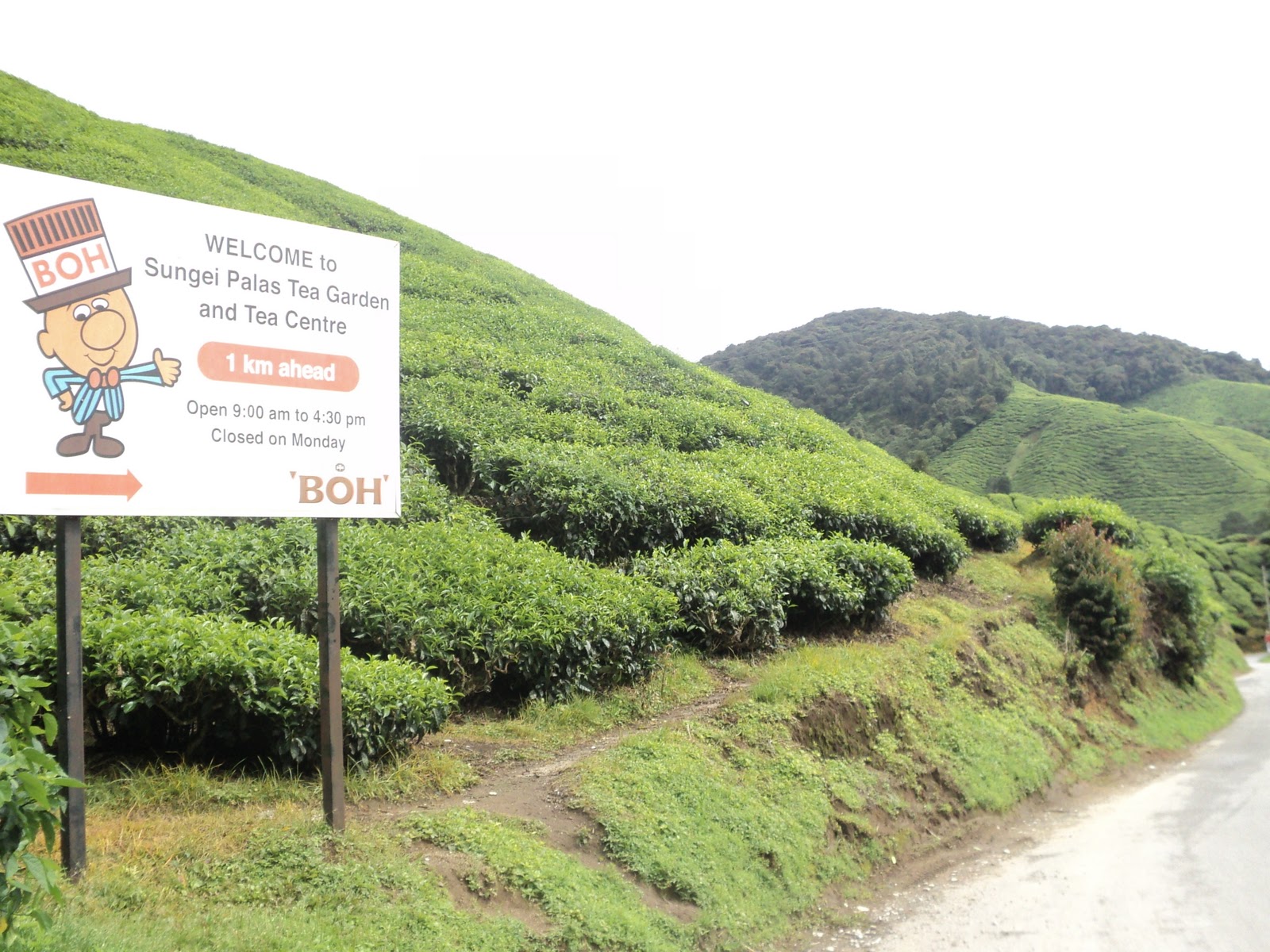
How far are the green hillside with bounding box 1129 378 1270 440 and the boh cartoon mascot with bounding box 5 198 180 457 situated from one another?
3499 inches

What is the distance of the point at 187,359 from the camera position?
4.48 meters

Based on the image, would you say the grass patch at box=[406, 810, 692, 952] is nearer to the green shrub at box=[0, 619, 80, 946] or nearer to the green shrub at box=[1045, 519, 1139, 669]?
the green shrub at box=[0, 619, 80, 946]

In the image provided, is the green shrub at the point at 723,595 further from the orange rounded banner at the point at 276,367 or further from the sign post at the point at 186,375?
the orange rounded banner at the point at 276,367

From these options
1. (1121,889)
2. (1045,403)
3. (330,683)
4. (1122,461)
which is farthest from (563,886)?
(1045,403)

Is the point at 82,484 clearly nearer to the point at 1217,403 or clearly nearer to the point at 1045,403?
the point at 1045,403

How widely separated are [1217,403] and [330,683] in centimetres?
9717

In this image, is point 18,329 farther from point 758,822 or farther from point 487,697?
point 758,822

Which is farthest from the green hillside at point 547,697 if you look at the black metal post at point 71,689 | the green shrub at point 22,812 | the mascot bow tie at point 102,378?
the mascot bow tie at point 102,378

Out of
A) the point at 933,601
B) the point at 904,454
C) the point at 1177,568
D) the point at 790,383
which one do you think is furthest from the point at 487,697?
the point at 790,383

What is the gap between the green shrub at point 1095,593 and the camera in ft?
44.9

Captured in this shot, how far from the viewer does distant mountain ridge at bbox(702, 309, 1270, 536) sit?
6141cm

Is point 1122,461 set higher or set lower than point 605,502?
higher

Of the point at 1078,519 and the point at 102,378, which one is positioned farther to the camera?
the point at 1078,519

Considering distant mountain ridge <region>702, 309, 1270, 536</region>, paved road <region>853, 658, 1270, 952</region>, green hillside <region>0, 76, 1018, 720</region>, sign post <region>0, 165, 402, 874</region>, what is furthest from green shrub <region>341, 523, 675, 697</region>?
distant mountain ridge <region>702, 309, 1270, 536</region>
